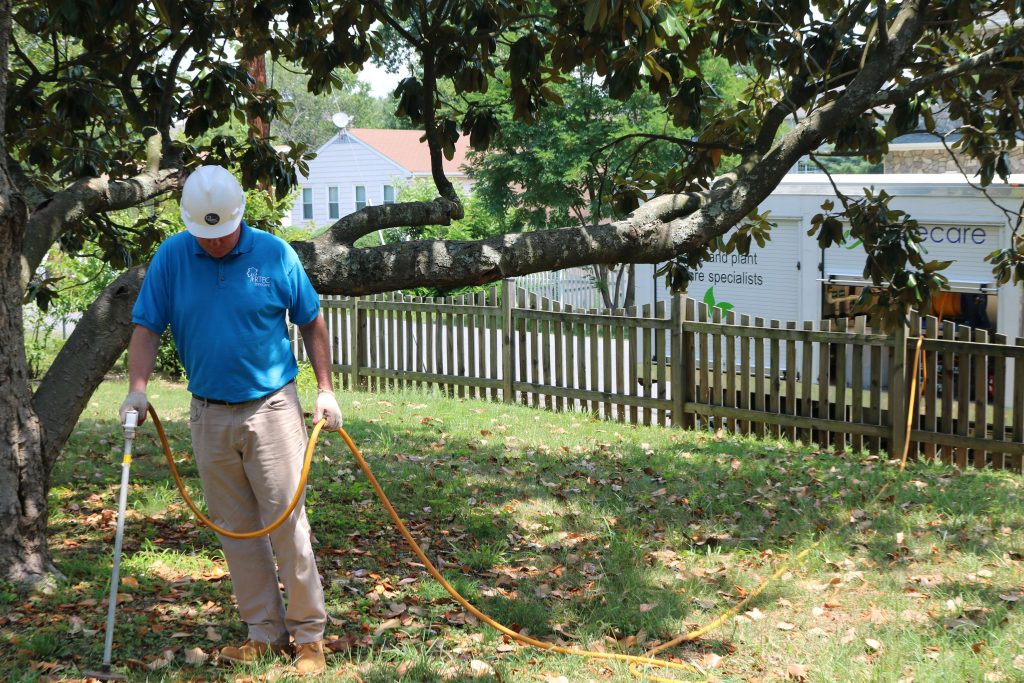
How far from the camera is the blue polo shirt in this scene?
399cm

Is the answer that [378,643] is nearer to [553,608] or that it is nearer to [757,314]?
[553,608]

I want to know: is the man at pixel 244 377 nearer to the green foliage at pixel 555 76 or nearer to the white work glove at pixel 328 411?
the white work glove at pixel 328 411

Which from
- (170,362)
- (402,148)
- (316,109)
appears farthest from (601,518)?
(316,109)

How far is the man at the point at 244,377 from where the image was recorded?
157 inches

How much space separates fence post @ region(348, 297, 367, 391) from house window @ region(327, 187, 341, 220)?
2982 centimetres

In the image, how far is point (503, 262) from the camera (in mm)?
5543

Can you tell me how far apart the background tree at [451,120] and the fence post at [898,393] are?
114 centimetres

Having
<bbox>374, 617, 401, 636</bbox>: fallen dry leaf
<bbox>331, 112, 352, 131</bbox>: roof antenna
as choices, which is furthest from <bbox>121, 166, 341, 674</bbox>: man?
<bbox>331, 112, 352, 131</bbox>: roof antenna

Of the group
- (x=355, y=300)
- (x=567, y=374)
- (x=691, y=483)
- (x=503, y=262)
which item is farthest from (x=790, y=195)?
(x=503, y=262)

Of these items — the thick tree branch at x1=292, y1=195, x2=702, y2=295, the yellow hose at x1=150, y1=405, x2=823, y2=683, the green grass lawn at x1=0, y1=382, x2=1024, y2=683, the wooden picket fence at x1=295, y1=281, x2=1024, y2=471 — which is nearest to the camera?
the yellow hose at x1=150, y1=405, x2=823, y2=683

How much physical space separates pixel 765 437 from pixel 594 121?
15649 mm

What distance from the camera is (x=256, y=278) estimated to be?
13.3 ft

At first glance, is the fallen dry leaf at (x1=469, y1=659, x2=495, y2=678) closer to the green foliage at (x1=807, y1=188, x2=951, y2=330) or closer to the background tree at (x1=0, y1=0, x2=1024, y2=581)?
the background tree at (x1=0, y1=0, x2=1024, y2=581)

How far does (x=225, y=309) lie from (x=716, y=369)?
7.19 m
